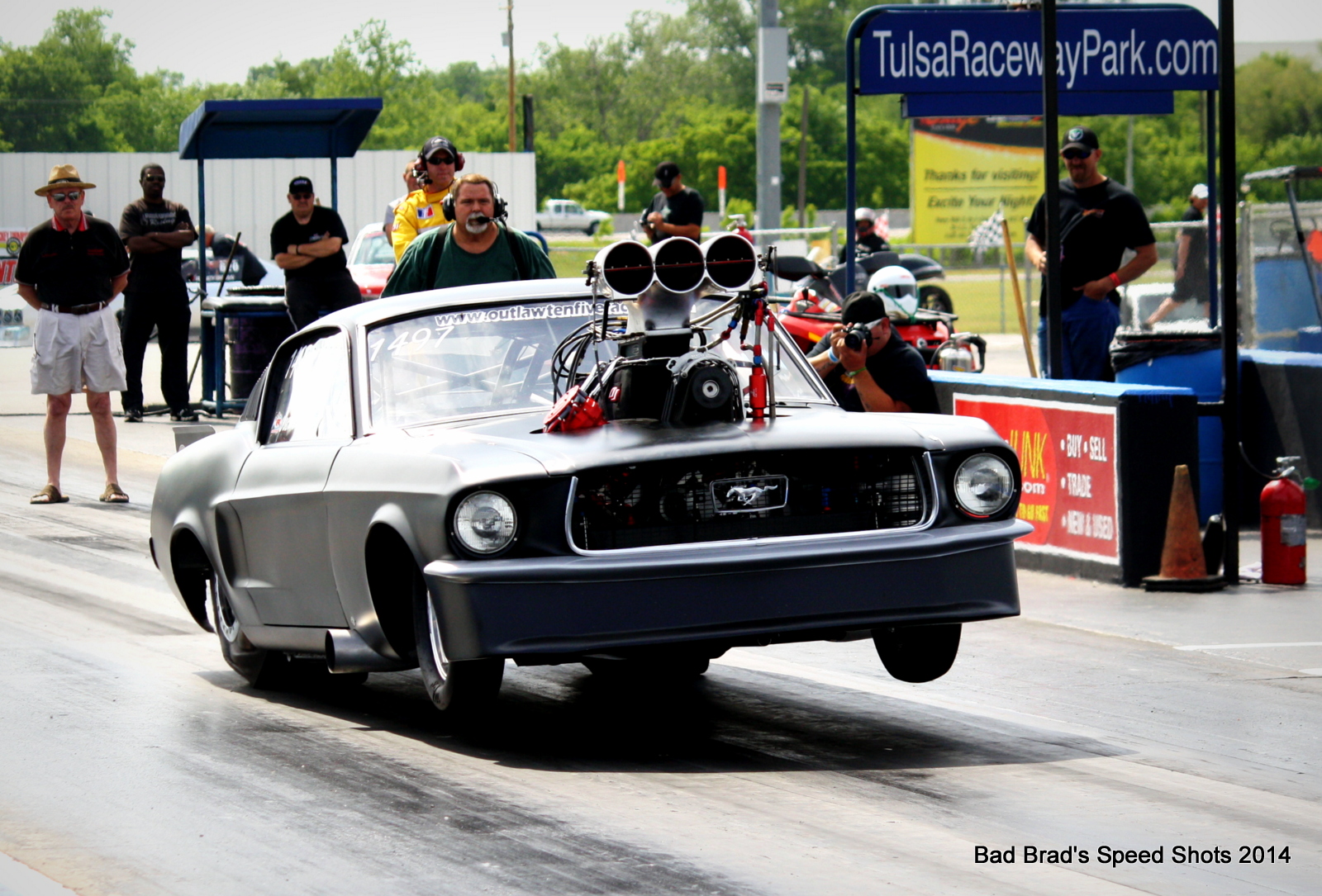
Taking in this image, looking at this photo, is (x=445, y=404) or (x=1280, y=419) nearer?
(x=445, y=404)

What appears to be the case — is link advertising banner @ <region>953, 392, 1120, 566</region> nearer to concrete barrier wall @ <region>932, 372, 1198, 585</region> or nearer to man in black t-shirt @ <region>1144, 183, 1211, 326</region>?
concrete barrier wall @ <region>932, 372, 1198, 585</region>

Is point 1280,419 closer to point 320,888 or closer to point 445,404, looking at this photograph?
point 445,404

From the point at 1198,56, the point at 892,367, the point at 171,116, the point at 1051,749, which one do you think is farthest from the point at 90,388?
the point at 171,116

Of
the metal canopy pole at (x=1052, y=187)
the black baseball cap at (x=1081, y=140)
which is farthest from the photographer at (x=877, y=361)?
the black baseball cap at (x=1081, y=140)

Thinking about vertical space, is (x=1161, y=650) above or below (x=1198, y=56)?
below

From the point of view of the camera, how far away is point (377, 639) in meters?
6.32

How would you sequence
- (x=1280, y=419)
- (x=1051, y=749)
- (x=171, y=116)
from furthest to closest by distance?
(x=171, y=116) → (x=1280, y=419) → (x=1051, y=749)

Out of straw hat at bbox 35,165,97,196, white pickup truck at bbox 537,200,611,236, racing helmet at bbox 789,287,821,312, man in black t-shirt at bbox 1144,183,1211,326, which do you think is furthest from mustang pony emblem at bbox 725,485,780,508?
white pickup truck at bbox 537,200,611,236

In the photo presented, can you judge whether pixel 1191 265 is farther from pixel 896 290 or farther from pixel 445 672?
pixel 445 672

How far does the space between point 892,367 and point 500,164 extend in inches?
1386

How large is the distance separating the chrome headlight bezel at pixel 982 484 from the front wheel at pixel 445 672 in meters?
1.49

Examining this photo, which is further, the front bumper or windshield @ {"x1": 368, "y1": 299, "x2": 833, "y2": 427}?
windshield @ {"x1": 368, "y1": 299, "x2": 833, "y2": 427}

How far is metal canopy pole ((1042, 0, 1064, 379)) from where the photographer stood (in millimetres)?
10562

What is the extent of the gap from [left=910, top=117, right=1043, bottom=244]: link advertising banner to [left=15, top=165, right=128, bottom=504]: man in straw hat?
32.0m
